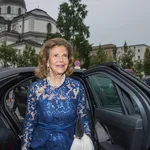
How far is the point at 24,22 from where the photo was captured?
75.2 meters

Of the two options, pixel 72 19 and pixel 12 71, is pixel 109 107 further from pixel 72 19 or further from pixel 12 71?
pixel 72 19

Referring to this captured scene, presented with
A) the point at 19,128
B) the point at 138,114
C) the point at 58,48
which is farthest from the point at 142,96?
the point at 19,128

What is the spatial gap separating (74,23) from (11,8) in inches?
2002

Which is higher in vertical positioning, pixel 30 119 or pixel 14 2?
pixel 14 2

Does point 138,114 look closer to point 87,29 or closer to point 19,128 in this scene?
point 19,128

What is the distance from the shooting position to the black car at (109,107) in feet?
6.92

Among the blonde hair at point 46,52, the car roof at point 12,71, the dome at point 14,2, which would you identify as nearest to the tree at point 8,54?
the dome at point 14,2

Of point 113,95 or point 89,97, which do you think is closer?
point 113,95

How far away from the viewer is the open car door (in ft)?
6.83

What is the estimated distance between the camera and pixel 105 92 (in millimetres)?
3238

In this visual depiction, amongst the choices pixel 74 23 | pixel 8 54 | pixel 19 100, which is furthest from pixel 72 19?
pixel 19 100

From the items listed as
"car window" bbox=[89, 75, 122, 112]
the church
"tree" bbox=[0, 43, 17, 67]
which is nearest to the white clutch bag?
"car window" bbox=[89, 75, 122, 112]

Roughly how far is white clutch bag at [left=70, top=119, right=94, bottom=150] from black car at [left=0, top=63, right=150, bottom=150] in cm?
42

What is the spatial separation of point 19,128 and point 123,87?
1261 mm
